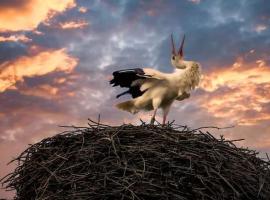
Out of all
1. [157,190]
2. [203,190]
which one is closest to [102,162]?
[157,190]

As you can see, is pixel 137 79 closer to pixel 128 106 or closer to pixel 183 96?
→ pixel 128 106

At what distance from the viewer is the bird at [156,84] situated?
734 centimetres

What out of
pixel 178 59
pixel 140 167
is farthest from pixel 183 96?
pixel 140 167

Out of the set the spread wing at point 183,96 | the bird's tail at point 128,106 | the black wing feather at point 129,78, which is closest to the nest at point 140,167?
the black wing feather at point 129,78

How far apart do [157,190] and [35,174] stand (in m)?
1.38

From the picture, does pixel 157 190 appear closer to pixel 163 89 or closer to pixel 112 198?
pixel 112 198

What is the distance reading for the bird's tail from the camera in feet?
25.0

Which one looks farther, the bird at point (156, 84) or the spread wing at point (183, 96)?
the spread wing at point (183, 96)

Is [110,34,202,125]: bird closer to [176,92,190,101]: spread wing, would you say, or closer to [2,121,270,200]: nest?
[176,92,190,101]: spread wing

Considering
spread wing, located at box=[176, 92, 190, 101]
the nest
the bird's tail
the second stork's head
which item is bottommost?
the nest

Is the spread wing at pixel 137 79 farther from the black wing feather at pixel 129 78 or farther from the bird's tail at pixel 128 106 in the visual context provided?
the bird's tail at pixel 128 106

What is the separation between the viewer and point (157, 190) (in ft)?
14.6

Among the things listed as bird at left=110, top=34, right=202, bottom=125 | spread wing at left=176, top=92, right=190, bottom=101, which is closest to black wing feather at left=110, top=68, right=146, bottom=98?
bird at left=110, top=34, right=202, bottom=125

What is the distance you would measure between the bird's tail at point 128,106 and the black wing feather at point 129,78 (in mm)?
135
